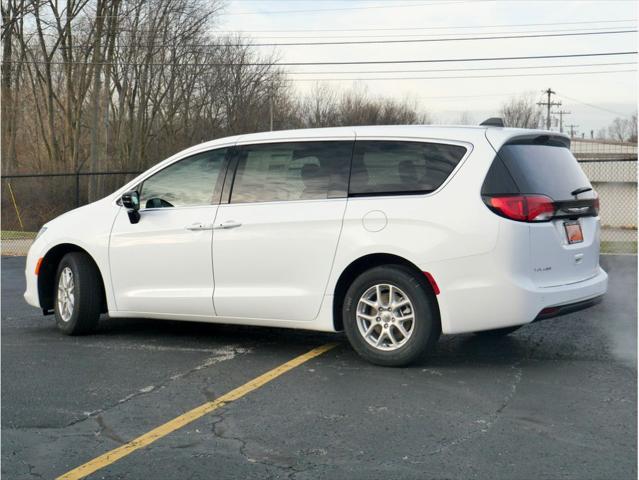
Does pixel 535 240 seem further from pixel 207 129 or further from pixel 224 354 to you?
pixel 207 129

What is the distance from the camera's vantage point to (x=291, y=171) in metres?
6.80

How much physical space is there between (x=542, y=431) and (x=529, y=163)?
2.35 metres

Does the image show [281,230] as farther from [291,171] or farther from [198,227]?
[198,227]

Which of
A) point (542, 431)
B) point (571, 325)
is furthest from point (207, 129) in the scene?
point (542, 431)

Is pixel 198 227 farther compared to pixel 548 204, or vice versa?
pixel 198 227

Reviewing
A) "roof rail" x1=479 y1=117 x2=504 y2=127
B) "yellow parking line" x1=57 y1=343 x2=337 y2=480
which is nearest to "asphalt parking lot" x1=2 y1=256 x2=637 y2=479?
"yellow parking line" x1=57 y1=343 x2=337 y2=480

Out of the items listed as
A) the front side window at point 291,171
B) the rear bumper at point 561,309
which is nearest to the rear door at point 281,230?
the front side window at point 291,171

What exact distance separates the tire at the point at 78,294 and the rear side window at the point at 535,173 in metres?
3.77

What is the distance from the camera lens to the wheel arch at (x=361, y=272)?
6.18 metres

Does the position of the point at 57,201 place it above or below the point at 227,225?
below

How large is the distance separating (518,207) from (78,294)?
407 cm

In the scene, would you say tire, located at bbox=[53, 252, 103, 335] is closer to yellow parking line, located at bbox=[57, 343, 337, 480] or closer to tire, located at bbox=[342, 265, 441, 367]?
yellow parking line, located at bbox=[57, 343, 337, 480]

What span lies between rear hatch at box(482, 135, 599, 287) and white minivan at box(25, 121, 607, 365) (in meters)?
0.01

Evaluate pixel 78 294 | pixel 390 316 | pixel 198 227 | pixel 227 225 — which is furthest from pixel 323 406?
pixel 78 294
